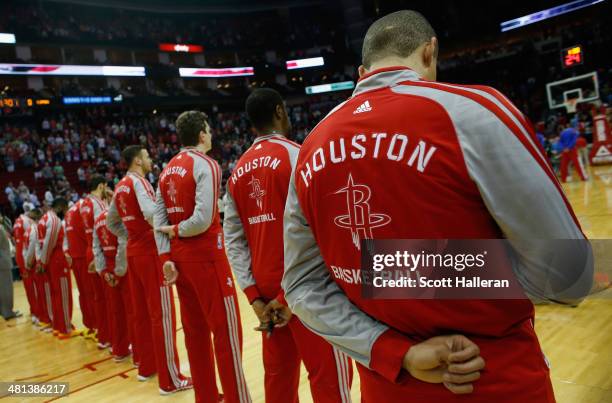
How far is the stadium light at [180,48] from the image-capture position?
2798cm

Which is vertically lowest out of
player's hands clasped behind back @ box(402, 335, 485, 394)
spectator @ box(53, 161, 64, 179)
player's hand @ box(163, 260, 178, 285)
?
player's hand @ box(163, 260, 178, 285)

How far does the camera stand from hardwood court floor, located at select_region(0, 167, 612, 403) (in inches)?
109

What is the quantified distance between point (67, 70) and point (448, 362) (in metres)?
26.6

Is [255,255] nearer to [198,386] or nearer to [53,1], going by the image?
[198,386]

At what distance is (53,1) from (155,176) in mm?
15569

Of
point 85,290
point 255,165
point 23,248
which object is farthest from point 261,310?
point 23,248

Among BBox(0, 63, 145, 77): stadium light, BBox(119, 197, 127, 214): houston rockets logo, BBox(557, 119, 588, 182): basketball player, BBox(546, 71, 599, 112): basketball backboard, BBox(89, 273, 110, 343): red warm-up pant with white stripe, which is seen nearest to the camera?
BBox(119, 197, 127, 214): houston rockets logo

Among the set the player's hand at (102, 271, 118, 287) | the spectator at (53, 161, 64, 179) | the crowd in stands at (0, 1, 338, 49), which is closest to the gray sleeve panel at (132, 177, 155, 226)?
the player's hand at (102, 271, 118, 287)

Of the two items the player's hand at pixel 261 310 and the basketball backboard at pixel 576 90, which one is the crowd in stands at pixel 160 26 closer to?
the basketball backboard at pixel 576 90

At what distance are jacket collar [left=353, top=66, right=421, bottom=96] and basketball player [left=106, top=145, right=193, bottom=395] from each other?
2.90 m

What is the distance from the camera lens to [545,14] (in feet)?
79.4

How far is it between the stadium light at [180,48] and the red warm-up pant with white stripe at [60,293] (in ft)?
80.2

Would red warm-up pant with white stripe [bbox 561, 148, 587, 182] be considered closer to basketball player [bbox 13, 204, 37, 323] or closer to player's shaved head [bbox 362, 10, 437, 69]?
player's shaved head [bbox 362, 10, 437, 69]

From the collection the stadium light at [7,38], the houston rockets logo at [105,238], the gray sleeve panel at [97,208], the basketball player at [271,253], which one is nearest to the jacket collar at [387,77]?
the basketball player at [271,253]
